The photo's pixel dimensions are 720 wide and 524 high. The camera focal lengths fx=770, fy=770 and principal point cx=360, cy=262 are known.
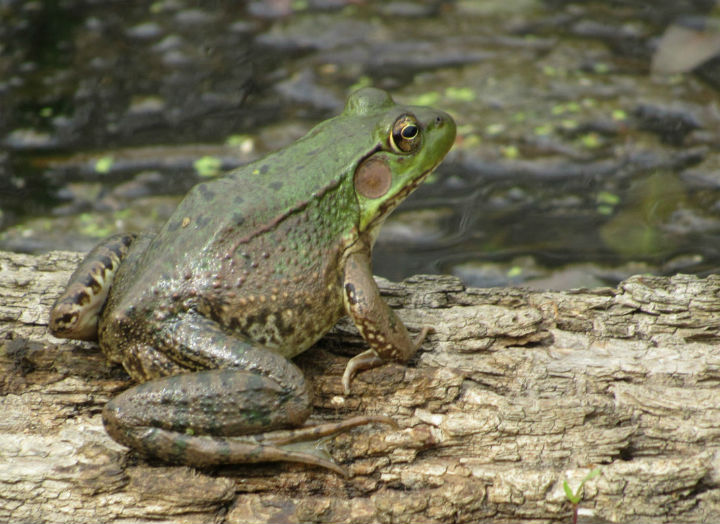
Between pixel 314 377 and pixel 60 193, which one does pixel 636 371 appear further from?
pixel 60 193

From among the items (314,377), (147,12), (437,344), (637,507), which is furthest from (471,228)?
(147,12)

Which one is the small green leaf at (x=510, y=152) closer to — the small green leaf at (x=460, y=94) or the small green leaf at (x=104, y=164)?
the small green leaf at (x=460, y=94)

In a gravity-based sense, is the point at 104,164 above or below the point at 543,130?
below

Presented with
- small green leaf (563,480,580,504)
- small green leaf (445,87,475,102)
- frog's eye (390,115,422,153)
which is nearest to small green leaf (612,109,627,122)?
small green leaf (445,87,475,102)

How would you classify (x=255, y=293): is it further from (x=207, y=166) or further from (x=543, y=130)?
(x=543, y=130)

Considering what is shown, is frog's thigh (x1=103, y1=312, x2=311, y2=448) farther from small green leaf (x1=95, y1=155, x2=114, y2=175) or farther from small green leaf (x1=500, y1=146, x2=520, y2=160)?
small green leaf (x1=500, y1=146, x2=520, y2=160)

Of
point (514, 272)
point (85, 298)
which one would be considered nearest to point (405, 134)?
point (85, 298)
